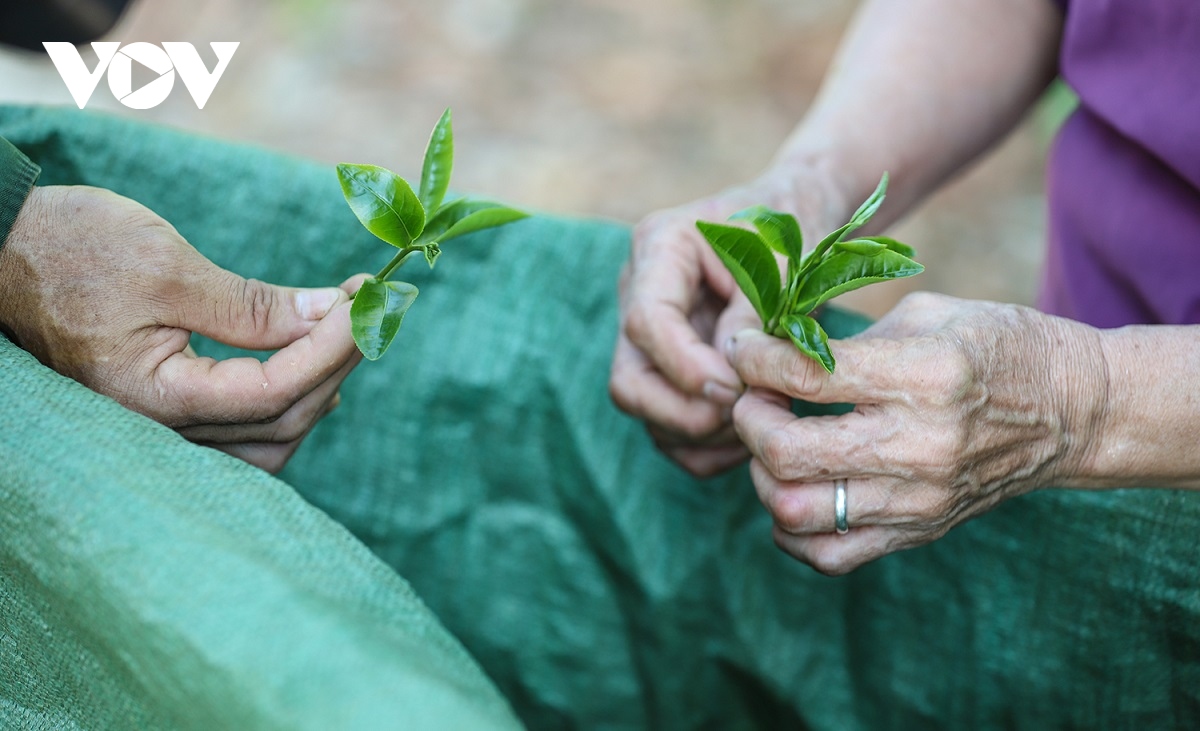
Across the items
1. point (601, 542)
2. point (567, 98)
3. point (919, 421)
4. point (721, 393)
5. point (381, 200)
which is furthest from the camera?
point (567, 98)

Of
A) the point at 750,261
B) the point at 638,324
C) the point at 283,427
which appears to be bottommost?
the point at 283,427

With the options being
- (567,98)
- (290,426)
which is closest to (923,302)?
(290,426)

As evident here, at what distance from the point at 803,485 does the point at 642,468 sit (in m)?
0.28

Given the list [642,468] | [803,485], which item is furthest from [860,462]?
[642,468]

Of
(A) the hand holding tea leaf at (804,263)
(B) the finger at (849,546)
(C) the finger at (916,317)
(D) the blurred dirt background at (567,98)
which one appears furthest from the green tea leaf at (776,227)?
(D) the blurred dirt background at (567,98)

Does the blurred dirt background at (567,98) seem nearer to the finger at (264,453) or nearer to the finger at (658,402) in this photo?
the finger at (658,402)

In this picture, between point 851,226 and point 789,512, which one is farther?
point 789,512

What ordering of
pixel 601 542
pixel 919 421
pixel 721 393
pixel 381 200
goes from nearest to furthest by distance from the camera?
pixel 381 200, pixel 919 421, pixel 721 393, pixel 601 542

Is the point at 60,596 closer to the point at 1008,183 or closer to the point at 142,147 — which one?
the point at 142,147

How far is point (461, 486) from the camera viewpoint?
0.95m

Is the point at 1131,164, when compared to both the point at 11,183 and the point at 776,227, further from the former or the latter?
the point at 11,183

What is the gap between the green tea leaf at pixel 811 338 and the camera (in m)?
0.60

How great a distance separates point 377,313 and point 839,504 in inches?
13.6

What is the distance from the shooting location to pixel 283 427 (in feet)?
2.05
